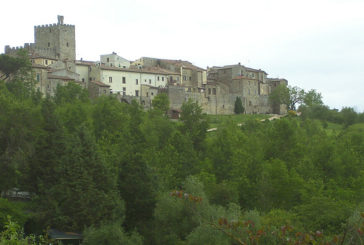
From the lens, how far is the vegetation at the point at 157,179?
31188 millimetres

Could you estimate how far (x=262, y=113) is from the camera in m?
100

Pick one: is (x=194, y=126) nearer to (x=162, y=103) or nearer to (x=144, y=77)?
(x=162, y=103)

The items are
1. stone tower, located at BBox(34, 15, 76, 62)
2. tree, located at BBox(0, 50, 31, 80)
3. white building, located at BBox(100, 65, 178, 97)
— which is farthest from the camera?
stone tower, located at BBox(34, 15, 76, 62)

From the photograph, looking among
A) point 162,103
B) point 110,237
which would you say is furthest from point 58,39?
point 110,237

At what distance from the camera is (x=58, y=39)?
9225 cm

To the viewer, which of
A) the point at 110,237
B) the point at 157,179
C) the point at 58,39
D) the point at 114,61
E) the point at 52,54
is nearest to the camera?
the point at 110,237

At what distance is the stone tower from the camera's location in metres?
92.1

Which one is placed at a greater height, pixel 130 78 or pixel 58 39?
pixel 58 39

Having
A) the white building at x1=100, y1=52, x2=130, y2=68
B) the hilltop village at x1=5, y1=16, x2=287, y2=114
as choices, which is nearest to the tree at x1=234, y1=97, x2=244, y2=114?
the hilltop village at x1=5, y1=16, x2=287, y2=114

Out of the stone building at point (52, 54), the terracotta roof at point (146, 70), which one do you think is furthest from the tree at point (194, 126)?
the terracotta roof at point (146, 70)

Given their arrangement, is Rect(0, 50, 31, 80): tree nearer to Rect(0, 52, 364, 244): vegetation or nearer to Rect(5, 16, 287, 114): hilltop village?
Rect(5, 16, 287, 114): hilltop village

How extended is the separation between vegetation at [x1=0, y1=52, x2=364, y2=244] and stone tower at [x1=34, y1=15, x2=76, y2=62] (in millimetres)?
39172

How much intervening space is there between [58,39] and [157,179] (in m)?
60.6

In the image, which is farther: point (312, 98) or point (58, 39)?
point (312, 98)
